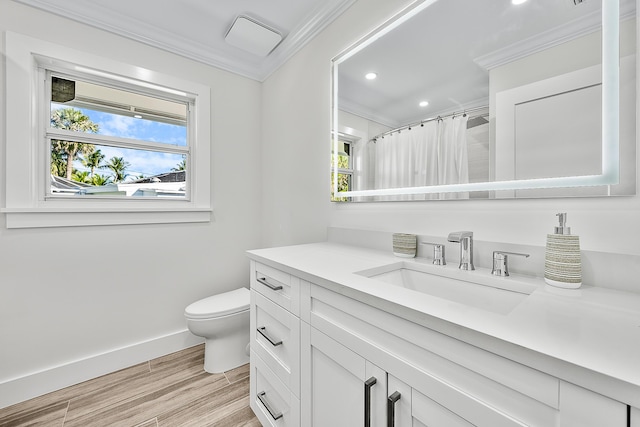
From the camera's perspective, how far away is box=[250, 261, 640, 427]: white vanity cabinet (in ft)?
1.43

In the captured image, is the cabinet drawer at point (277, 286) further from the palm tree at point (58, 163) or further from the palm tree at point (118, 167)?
the palm tree at point (58, 163)

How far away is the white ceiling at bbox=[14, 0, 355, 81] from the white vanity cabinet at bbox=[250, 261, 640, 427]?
1693 mm

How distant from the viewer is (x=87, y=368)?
1.73 m

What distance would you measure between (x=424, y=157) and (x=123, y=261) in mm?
→ 2091

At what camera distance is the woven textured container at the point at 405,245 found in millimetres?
1185

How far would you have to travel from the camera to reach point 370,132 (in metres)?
1.51

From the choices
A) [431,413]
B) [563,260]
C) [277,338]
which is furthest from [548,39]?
[277,338]

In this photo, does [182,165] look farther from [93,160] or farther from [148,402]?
[148,402]

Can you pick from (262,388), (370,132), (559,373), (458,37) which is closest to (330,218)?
(370,132)

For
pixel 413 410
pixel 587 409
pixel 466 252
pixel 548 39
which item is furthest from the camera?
pixel 466 252

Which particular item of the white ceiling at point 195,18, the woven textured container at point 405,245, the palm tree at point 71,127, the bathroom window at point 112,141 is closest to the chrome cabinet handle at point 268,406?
the woven textured container at point 405,245

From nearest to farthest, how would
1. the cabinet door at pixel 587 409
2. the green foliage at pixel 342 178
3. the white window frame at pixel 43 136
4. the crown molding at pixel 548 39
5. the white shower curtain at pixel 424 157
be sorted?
1. the cabinet door at pixel 587 409
2. the crown molding at pixel 548 39
3. the white shower curtain at pixel 424 157
4. the white window frame at pixel 43 136
5. the green foliage at pixel 342 178

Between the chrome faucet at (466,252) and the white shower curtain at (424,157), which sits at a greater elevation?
the white shower curtain at (424,157)

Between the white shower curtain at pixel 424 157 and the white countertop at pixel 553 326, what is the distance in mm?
477
